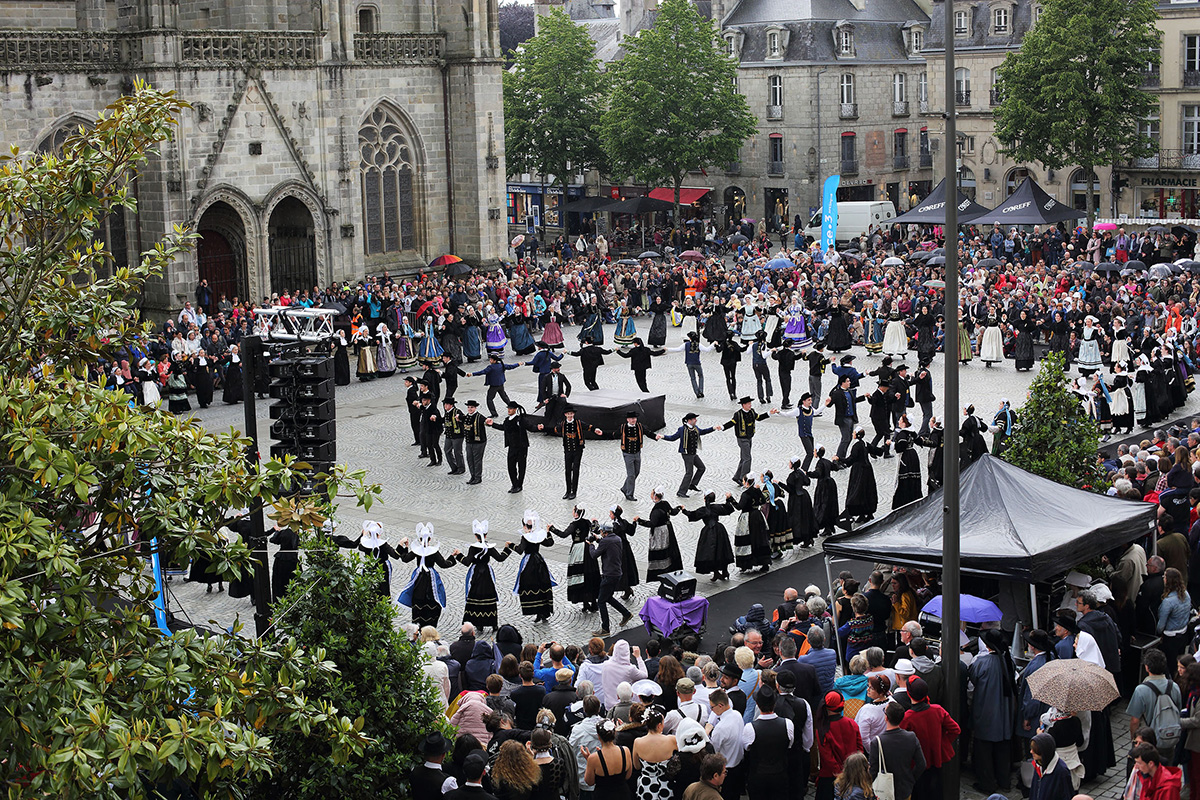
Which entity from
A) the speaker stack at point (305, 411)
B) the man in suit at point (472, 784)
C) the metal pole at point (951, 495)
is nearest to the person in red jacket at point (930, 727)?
the metal pole at point (951, 495)

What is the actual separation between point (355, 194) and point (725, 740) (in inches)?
1274

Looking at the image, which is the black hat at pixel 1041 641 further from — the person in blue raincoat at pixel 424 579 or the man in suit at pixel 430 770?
the person in blue raincoat at pixel 424 579

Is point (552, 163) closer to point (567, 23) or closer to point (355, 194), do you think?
point (567, 23)

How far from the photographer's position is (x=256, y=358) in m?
13.6

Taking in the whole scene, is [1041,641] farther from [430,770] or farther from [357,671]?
[357,671]

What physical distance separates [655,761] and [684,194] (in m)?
55.9

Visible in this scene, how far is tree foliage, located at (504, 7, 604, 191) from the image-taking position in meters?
61.1

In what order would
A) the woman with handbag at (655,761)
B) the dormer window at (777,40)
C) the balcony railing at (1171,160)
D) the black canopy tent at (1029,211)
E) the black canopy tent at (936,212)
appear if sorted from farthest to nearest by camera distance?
the dormer window at (777,40) < the balcony railing at (1171,160) < the black canopy tent at (936,212) < the black canopy tent at (1029,211) < the woman with handbag at (655,761)

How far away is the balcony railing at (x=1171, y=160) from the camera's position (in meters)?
54.1

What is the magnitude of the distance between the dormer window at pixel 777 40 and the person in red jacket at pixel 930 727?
172 ft

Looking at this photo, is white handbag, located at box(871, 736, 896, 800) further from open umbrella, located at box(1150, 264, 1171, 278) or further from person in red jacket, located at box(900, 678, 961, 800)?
open umbrella, located at box(1150, 264, 1171, 278)

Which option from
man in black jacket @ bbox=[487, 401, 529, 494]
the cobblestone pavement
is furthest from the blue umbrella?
man in black jacket @ bbox=[487, 401, 529, 494]

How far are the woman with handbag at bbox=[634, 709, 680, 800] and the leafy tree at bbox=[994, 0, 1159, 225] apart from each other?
138 ft

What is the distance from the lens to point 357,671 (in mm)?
10289
